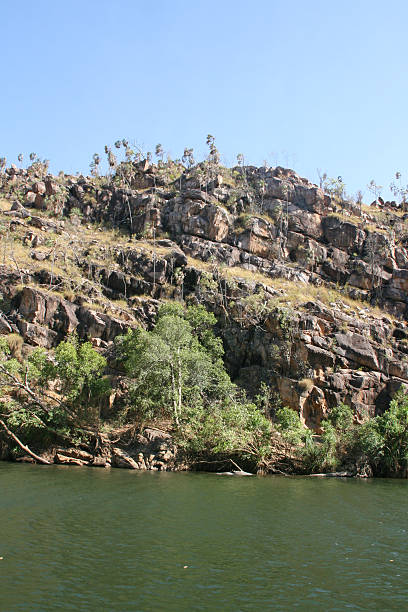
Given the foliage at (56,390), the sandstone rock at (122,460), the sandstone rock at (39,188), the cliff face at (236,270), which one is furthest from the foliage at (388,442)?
the sandstone rock at (39,188)

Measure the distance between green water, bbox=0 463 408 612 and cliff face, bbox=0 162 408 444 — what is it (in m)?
23.6

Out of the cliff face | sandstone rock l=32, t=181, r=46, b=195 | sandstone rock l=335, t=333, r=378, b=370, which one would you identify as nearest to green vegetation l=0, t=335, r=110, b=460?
the cliff face

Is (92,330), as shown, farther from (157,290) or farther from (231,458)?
(231,458)

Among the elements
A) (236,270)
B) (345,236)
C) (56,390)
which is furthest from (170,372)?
(345,236)

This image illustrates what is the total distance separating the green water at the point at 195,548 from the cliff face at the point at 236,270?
23573 millimetres

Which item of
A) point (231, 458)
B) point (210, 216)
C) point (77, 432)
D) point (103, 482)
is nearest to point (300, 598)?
point (103, 482)

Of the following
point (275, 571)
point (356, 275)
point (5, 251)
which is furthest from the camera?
point (356, 275)

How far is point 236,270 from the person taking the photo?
80.9m

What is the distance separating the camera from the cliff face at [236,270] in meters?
58.9

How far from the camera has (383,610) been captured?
41.7 ft

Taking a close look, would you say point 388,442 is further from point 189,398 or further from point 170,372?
point 170,372

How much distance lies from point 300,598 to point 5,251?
240 feet

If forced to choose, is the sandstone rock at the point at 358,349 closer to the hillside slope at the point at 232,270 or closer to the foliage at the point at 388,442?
the hillside slope at the point at 232,270

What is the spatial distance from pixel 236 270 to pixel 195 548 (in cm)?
6518
